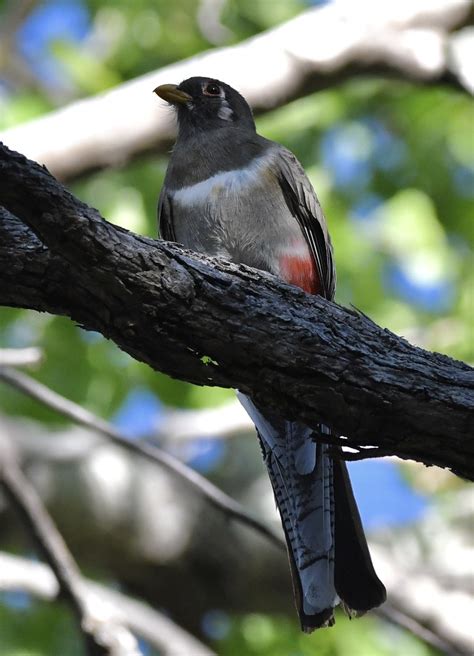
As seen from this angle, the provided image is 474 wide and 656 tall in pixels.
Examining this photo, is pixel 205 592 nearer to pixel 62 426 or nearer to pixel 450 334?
pixel 62 426

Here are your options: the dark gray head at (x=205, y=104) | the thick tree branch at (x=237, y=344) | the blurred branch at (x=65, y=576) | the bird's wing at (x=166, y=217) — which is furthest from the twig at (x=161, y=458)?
the dark gray head at (x=205, y=104)

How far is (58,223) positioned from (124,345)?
0.51m

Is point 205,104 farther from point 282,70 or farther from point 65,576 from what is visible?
point 65,576

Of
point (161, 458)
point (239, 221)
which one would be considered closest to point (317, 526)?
point (161, 458)

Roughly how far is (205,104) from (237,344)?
10.8ft

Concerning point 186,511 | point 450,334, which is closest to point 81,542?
point 186,511

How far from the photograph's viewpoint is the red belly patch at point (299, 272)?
5.59 metres

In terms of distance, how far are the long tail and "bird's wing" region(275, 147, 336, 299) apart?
3.31 ft

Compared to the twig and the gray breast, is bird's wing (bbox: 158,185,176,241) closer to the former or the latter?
the gray breast

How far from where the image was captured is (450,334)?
878 cm

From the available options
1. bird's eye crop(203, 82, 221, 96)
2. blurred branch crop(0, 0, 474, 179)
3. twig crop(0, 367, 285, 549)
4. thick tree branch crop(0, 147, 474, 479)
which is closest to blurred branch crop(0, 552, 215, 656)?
twig crop(0, 367, 285, 549)

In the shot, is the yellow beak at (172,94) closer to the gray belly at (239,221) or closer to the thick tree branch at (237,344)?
the gray belly at (239,221)

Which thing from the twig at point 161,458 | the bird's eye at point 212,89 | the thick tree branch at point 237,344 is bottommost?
the thick tree branch at point 237,344

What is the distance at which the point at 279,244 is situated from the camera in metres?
5.65
